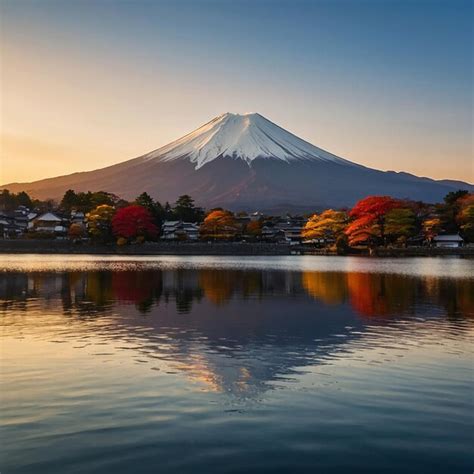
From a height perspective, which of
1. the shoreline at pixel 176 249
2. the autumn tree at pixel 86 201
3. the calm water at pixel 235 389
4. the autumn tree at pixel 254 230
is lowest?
the shoreline at pixel 176 249

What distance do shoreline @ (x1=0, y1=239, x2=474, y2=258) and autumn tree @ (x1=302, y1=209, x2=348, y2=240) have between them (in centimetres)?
257

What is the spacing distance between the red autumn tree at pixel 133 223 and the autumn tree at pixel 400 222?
24908 millimetres

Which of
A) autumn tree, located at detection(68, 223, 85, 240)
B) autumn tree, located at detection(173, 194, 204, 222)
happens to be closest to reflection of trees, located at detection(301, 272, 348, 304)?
autumn tree, located at detection(68, 223, 85, 240)

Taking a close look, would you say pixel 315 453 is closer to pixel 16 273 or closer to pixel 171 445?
pixel 171 445

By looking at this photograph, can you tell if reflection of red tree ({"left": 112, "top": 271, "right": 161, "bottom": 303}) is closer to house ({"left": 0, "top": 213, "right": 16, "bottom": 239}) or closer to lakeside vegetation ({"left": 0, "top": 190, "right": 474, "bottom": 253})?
lakeside vegetation ({"left": 0, "top": 190, "right": 474, "bottom": 253})

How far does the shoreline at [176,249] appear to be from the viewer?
183 feet

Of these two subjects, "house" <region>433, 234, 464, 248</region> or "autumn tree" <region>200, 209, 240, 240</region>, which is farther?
"autumn tree" <region>200, 209, 240, 240</region>

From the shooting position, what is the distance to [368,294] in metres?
19.8

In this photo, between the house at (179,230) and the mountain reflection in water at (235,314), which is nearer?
the mountain reflection in water at (235,314)

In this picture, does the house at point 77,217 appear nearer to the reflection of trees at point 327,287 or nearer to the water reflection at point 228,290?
the water reflection at point 228,290

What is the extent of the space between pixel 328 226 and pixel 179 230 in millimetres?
17986

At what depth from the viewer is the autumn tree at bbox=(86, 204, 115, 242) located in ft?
201

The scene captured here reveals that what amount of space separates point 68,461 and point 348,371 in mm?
4567

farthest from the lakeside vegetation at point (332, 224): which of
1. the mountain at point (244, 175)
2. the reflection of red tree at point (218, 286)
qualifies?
the mountain at point (244, 175)
